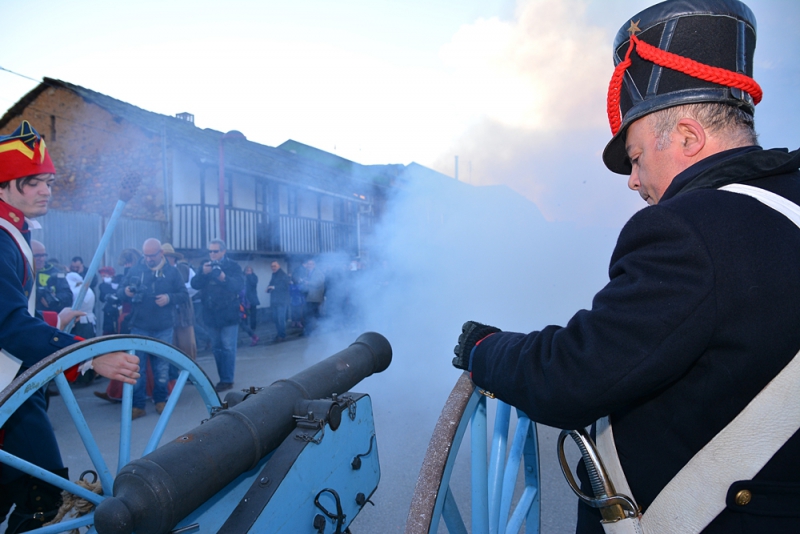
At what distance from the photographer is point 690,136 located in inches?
39.7

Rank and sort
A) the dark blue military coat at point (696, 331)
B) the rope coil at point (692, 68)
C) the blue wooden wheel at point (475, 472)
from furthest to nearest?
1. the blue wooden wheel at point (475, 472)
2. the rope coil at point (692, 68)
3. the dark blue military coat at point (696, 331)

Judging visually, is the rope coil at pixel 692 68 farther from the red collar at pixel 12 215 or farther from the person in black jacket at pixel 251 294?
the person in black jacket at pixel 251 294

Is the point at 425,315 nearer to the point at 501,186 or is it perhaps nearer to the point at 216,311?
the point at 501,186

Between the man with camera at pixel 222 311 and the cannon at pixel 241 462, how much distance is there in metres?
3.89

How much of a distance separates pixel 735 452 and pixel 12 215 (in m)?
2.42

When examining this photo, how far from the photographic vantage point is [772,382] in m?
0.80

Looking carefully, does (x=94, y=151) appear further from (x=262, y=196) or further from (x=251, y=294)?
(x=251, y=294)

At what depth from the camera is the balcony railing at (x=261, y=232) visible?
497 inches

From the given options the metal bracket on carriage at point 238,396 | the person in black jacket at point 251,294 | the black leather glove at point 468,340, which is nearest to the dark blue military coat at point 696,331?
the black leather glove at point 468,340

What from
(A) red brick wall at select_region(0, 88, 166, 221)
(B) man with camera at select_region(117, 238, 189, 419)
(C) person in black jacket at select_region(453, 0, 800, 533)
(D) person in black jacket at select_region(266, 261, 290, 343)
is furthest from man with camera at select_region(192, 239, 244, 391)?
(A) red brick wall at select_region(0, 88, 166, 221)

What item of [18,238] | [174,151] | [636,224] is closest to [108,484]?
[18,238]

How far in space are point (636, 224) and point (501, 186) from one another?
252 inches

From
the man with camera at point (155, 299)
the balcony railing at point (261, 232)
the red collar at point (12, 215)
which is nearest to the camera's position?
the red collar at point (12, 215)

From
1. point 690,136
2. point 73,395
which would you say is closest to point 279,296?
point 73,395
